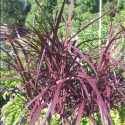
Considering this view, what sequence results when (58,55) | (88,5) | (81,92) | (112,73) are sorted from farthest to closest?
(88,5) → (112,73) → (81,92) → (58,55)

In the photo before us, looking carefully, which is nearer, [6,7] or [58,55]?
[58,55]

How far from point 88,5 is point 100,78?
83.5ft

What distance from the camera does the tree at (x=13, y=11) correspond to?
28.2m

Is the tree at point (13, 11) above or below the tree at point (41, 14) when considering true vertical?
above

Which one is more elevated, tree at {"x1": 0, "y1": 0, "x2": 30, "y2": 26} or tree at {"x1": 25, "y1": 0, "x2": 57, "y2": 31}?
tree at {"x1": 0, "y1": 0, "x2": 30, "y2": 26}

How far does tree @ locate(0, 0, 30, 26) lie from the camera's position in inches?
1109

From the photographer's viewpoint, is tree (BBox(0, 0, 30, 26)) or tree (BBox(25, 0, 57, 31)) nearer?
tree (BBox(25, 0, 57, 31))

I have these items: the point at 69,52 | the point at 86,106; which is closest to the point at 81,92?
the point at 86,106

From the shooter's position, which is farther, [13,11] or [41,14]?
[13,11]

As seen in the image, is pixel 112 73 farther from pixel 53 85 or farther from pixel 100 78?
pixel 53 85

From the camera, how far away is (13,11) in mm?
29062

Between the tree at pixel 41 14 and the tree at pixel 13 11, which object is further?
the tree at pixel 13 11

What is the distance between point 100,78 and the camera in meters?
1.83

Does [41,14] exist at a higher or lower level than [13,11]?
lower
